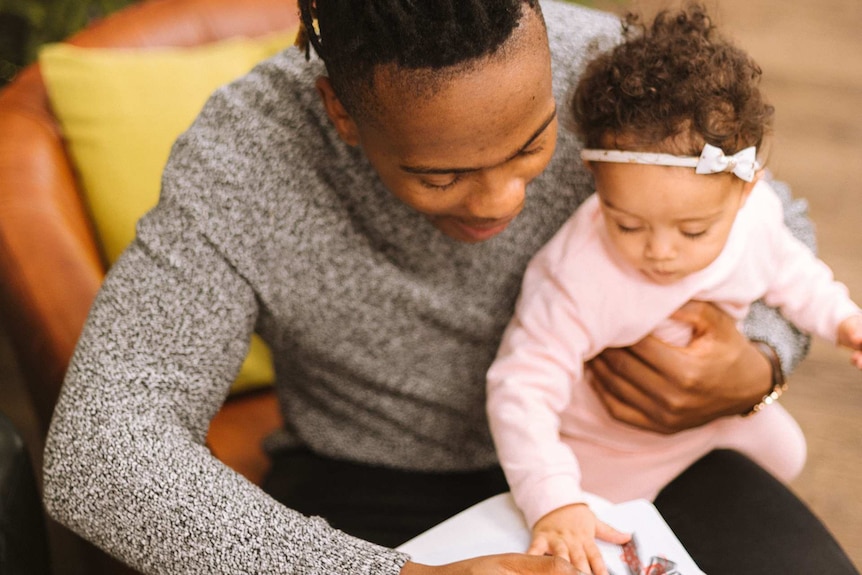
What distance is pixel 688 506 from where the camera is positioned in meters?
1.15

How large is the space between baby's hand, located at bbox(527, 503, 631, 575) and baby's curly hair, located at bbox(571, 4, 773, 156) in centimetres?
42

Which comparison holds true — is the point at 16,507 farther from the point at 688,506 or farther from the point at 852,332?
the point at 852,332

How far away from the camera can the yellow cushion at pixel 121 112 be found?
1.44m

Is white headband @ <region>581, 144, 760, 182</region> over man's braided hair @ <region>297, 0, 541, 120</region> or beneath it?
beneath

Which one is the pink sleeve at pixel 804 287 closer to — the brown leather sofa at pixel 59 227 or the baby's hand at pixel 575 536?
the baby's hand at pixel 575 536

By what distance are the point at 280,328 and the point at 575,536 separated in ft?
1.54

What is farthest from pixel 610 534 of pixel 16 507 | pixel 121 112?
pixel 121 112

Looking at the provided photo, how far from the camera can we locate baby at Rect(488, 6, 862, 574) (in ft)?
3.18

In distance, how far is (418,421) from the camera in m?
1.27

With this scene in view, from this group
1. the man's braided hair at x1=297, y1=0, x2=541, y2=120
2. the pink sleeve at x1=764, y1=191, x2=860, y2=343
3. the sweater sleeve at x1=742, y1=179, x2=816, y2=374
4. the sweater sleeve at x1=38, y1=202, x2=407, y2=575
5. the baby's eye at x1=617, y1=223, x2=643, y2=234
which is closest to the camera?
the man's braided hair at x1=297, y1=0, x2=541, y2=120

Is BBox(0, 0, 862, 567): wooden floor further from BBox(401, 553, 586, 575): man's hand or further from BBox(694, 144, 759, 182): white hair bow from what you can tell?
BBox(401, 553, 586, 575): man's hand

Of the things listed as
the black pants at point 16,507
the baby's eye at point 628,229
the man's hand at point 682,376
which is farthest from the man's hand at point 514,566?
the black pants at point 16,507

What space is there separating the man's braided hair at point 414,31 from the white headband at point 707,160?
216mm

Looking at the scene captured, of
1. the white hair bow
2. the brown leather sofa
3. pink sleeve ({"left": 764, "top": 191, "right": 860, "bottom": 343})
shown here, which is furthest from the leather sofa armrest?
pink sleeve ({"left": 764, "top": 191, "right": 860, "bottom": 343})
